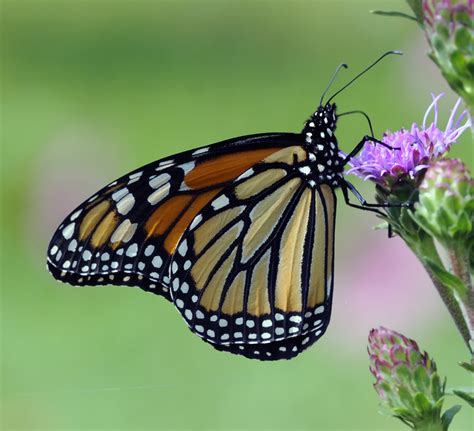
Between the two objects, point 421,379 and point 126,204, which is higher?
point 126,204

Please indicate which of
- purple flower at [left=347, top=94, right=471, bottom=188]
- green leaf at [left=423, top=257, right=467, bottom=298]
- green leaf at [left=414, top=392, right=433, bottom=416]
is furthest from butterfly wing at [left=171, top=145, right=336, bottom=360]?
green leaf at [left=423, top=257, right=467, bottom=298]

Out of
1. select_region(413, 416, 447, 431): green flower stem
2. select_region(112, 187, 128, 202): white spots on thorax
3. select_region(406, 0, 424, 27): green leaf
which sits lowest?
select_region(413, 416, 447, 431): green flower stem

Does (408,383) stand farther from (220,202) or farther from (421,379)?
(220,202)

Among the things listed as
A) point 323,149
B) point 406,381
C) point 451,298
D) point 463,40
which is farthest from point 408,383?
point 323,149

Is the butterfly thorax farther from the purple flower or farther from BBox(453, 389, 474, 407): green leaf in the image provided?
BBox(453, 389, 474, 407): green leaf

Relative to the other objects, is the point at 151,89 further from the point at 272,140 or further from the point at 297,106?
the point at 272,140

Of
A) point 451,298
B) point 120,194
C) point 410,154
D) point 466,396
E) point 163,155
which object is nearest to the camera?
point 466,396
